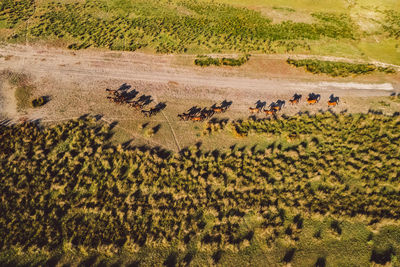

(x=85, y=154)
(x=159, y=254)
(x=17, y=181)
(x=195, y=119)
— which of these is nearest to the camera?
(x=159, y=254)

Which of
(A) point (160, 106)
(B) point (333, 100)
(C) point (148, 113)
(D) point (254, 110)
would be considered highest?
(B) point (333, 100)

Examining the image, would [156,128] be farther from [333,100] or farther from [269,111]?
[333,100]

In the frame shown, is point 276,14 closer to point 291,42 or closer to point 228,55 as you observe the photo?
point 291,42

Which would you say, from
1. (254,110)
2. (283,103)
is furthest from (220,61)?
(283,103)

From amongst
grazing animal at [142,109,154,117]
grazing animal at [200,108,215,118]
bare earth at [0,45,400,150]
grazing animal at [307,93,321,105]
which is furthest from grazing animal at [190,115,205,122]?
grazing animal at [307,93,321,105]

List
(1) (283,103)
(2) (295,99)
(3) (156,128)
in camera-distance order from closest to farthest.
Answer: (3) (156,128), (1) (283,103), (2) (295,99)

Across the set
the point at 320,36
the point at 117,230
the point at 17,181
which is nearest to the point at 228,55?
the point at 320,36
